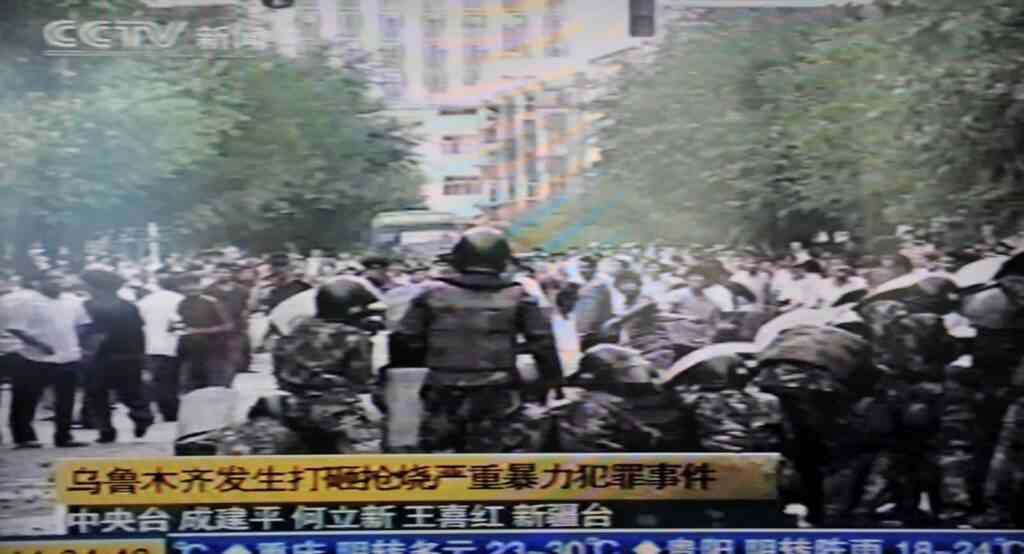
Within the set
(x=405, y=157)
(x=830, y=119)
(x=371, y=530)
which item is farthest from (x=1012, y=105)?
(x=371, y=530)

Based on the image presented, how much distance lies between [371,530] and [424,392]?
0.37 m

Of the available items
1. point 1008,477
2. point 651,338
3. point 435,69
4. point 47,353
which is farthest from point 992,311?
point 47,353

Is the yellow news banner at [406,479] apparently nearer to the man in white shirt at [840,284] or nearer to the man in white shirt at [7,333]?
the man in white shirt at [7,333]

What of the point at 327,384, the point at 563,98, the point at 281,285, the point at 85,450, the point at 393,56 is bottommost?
the point at 85,450

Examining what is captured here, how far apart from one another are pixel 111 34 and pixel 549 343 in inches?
51.5

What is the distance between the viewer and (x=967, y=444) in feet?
11.2

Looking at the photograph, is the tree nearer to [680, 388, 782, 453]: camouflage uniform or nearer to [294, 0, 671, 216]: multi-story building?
[294, 0, 671, 216]: multi-story building

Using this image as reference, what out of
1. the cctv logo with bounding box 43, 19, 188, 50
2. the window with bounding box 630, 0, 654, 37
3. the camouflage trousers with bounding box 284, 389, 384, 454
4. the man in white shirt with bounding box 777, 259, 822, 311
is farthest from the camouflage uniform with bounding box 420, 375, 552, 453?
the cctv logo with bounding box 43, 19, 188, 50

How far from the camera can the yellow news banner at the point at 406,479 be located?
3348 millimetres

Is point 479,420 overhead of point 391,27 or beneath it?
beneath

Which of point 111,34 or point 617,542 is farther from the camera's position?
point 617,542

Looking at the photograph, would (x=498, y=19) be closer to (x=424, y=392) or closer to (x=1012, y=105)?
(x=424, y=392)

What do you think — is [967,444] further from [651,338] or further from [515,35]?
[515,35]

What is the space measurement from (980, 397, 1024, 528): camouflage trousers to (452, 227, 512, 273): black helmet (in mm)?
1334
